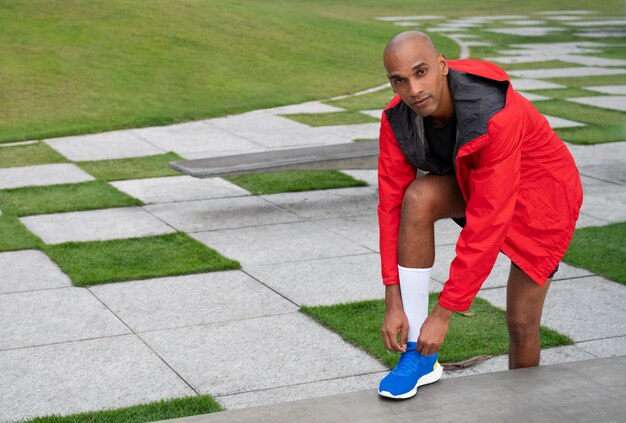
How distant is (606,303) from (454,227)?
203cm

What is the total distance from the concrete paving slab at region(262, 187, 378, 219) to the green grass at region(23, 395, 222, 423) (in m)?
3.59

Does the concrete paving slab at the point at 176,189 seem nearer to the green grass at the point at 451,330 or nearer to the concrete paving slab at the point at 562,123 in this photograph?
the green grass at the point at 451,330

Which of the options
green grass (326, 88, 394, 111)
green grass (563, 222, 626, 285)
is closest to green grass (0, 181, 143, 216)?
green grass (563, 222, 626, 285)

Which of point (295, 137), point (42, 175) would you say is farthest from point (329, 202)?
point (295, 137)

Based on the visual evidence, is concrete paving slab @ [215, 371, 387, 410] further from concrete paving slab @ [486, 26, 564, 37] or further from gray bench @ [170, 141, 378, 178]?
concrete paving slab @ [486, 26, 564, 37]

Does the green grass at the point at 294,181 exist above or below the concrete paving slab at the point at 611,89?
above

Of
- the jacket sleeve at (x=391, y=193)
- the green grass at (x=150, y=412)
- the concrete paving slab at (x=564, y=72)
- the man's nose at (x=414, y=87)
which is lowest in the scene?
the concrete paving slab at (x=564, y=72)

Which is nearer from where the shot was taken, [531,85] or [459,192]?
[459,192]

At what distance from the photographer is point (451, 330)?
5195 mm

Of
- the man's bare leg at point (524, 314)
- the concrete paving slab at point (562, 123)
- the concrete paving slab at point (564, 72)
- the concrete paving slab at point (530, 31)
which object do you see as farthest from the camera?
the concrete paving slab at point (530, 31)

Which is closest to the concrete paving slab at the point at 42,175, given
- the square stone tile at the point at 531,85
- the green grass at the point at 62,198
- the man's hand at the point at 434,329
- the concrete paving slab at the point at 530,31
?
the green grass at the point at 62,198

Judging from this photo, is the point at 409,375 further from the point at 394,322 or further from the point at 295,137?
the point at 295,137

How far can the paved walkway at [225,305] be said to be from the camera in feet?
15.0

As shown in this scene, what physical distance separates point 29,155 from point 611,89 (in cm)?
909
